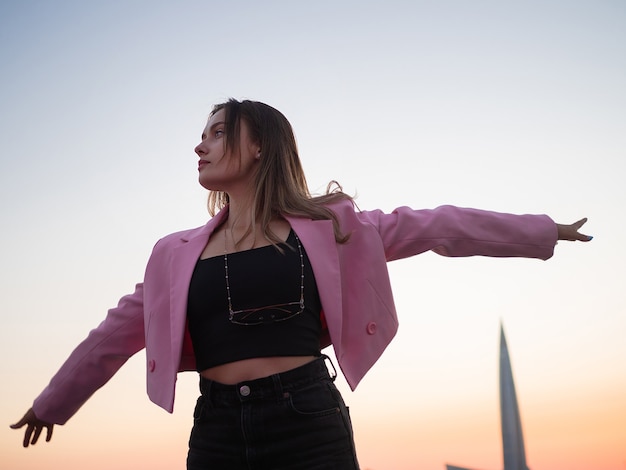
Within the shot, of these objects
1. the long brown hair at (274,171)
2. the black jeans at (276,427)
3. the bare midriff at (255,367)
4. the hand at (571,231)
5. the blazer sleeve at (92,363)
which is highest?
the long brown hair at (274,171)

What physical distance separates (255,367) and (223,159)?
1171 mm

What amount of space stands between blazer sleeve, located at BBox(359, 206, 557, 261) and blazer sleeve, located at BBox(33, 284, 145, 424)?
4.51ft

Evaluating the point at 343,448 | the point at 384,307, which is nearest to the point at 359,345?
the point at 384,307

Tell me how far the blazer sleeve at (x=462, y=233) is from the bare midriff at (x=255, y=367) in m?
0.84

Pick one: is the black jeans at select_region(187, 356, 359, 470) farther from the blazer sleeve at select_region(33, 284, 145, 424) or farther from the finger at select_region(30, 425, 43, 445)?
the finger at select_region(30, 425, 43, 445)

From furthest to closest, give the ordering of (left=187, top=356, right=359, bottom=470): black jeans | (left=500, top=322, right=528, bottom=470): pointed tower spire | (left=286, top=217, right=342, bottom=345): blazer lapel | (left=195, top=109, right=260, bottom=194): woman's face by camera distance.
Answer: (left=500, top=322, right=528, bottom=470): pointed tower spire → (left=195, top=109, right=260, bottom=194): woman's face → (left=286, top=217, right=342, bottom=345): blazer lapel → (left=187, top=356, right=359, bottom=470): black jeans

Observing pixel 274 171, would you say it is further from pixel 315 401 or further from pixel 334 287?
pixel 315 401

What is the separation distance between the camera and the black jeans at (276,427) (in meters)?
2.84

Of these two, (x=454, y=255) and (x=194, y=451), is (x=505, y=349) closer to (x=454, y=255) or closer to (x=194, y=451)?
(x=454, y=255)

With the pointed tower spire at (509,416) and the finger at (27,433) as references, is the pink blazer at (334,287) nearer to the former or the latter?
the finger at (27,433)

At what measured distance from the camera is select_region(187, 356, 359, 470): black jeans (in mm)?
2836

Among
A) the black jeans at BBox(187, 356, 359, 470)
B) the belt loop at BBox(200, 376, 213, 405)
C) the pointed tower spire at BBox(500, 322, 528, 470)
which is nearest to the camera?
the black jeans at BBox(187, 356, 359, 470)

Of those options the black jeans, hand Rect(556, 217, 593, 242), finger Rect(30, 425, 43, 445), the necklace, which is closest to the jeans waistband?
the black jeans

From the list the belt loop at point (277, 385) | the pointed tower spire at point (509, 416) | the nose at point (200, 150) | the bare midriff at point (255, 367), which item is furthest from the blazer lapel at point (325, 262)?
the pointed tower spire at point (509, 416)
